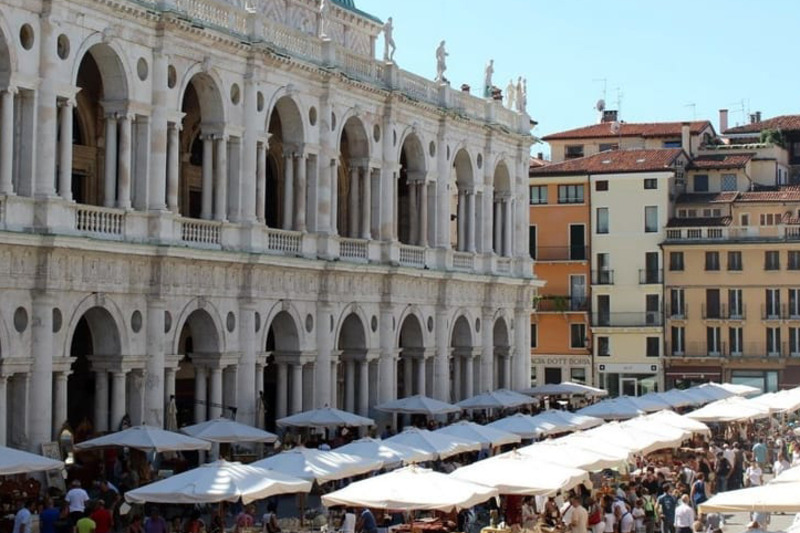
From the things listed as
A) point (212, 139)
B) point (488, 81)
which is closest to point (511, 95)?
point (488, 81)

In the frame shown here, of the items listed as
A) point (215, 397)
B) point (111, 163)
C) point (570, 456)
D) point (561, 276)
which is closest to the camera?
point (570, 456)

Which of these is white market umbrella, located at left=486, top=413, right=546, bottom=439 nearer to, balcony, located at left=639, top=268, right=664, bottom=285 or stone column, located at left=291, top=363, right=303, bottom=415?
stone column, located at left=291, top=363, right=303, bottom=415

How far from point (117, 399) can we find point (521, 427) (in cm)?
1046

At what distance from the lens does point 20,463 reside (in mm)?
28203

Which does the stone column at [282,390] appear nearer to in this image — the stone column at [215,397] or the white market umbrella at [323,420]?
the white market umbrella at [323,420]

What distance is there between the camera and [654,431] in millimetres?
39531

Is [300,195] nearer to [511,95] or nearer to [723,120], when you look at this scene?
[511,95]

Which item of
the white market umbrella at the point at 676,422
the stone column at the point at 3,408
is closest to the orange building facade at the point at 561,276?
the white market umbrella at the point at 676,422

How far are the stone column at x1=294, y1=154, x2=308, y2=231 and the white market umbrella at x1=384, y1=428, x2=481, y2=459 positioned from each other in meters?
→ 11.4

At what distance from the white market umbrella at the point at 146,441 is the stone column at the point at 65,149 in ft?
18.3

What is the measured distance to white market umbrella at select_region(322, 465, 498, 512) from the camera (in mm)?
26422

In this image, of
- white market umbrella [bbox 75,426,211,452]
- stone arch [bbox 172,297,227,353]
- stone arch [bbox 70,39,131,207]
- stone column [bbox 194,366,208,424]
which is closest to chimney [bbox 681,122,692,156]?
stone arch [bbox 172,297,227,353]

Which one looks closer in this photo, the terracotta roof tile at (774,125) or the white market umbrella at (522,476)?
the white market umbrella at (522,476)

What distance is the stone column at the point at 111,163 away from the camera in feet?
124
